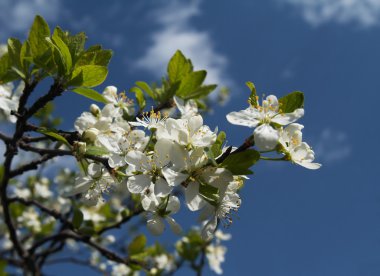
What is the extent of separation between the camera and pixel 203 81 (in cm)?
254

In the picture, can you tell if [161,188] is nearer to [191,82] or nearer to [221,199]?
[221,199]

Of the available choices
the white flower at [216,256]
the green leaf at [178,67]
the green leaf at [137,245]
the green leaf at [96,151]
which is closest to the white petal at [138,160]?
the green leaf at [96,151]

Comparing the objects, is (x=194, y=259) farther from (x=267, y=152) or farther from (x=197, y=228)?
(x=267, y=152)

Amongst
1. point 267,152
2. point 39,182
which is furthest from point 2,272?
point 267,152

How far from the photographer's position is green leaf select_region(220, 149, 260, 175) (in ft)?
4.55

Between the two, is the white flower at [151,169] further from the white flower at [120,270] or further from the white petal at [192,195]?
the white flower at [120,270]

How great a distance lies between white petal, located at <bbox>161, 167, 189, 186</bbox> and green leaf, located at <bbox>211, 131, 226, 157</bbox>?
0.43 feet

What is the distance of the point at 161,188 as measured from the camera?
151 cm

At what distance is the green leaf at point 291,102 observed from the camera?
5.03 ft

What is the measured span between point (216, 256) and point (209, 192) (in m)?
4.93

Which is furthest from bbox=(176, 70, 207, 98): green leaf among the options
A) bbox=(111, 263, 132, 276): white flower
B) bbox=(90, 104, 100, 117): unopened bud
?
bbox=(111, 263, 132, 276): white flower

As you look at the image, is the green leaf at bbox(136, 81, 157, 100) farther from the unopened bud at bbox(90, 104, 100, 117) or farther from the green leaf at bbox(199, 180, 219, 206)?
the green leaf at bbox(199, 180, 219, 206)

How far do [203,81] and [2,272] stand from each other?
2.79 metres

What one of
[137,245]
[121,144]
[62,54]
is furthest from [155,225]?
[137,245]
